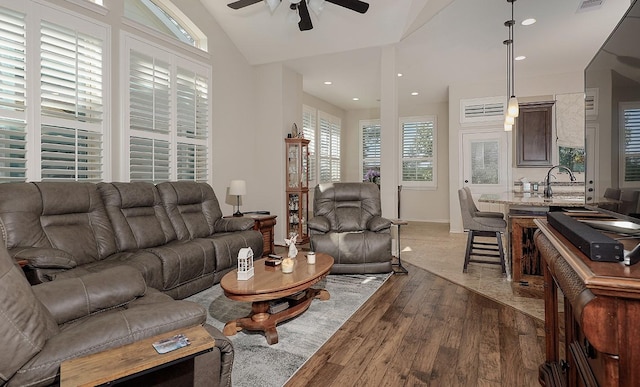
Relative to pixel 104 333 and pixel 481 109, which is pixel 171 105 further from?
pixel 481 109

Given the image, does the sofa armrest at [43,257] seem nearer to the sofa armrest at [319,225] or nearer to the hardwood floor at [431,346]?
the hardwood floor at [431,346]

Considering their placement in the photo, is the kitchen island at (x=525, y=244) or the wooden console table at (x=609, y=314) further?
the kitchen island at (x=525, y=244)

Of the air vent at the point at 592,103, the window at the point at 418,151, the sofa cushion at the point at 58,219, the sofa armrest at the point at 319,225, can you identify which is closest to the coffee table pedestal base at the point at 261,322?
the sofa cushion at the point at 58,219

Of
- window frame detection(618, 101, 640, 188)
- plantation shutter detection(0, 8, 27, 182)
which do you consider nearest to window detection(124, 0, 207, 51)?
plantation shutter detection(0, 8, 27, 182)

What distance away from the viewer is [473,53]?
5.48 meters

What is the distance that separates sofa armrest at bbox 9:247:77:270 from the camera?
7.08ft

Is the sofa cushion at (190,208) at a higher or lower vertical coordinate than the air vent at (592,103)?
lower

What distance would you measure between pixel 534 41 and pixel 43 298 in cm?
622

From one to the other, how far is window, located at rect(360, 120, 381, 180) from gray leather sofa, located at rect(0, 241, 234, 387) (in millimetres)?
8218

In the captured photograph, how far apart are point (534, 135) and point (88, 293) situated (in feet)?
23.8

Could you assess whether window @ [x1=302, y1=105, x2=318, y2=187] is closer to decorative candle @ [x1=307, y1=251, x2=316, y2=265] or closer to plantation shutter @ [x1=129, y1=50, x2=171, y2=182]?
plantation shutter @ [x1=129, y1=50, x2=171, y2=182]

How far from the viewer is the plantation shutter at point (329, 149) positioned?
8.38 metres

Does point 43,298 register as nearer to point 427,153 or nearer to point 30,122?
point 30,122

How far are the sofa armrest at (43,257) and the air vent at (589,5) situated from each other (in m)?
5.67
